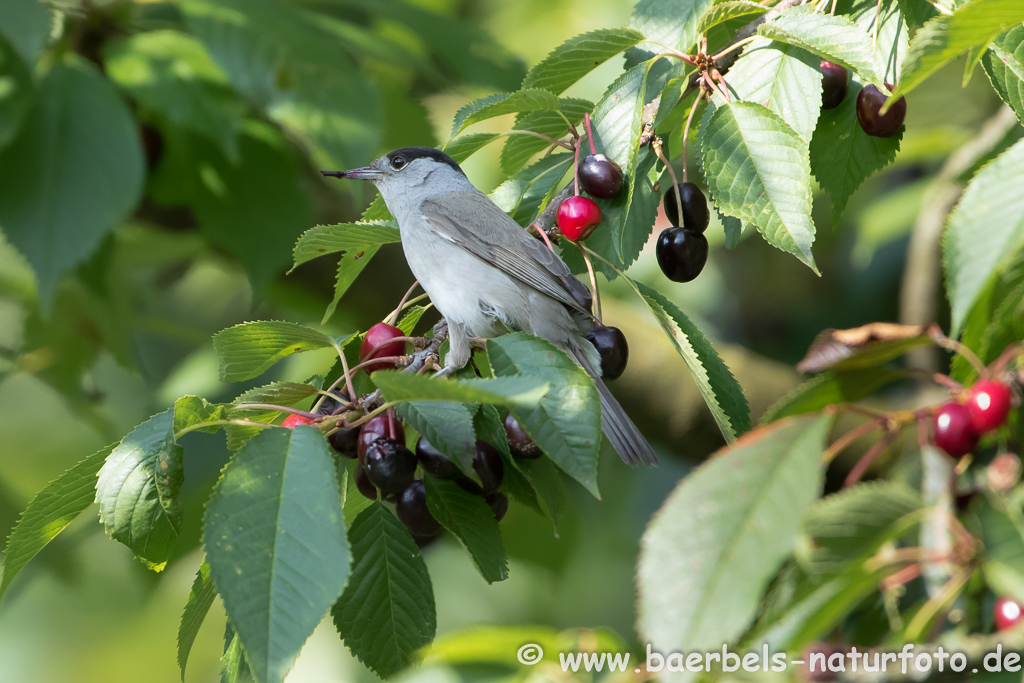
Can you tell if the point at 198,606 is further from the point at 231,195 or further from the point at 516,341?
the point at 231,195

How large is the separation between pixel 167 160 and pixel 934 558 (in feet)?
13.9

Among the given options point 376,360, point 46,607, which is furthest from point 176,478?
point 46,607

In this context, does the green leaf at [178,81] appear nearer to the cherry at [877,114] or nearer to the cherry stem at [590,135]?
the cherry stem at [590,135]

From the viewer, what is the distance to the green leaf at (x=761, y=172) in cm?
195

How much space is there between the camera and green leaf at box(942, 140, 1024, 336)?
136cm

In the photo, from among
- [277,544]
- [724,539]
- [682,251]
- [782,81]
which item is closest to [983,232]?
[724,539]

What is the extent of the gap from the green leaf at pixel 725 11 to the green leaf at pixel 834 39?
0.08 meters

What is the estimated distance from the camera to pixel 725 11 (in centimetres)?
216

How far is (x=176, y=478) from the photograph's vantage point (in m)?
1.79

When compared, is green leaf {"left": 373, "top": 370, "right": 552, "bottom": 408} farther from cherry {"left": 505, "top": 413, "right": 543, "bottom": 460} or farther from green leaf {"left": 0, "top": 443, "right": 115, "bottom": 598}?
green leaf {"left": 0, "top": 443, "right": 115, "bottom": 598}

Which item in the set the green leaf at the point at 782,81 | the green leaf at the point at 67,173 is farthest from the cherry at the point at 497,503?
the green leaf at the point at 67,173

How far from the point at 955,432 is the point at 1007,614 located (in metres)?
0.34

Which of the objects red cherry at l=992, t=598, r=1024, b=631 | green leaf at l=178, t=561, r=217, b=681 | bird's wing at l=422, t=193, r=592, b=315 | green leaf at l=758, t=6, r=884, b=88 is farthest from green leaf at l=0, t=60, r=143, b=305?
red cherry at l=992, t=598, r=1024, b=631

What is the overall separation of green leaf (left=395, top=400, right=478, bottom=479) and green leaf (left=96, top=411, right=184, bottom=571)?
0.48 metres
